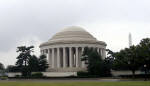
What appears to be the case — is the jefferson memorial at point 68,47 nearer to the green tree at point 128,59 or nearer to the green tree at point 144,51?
the green tree at point 128,59

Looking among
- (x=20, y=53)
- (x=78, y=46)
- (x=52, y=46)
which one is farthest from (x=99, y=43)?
(x=20, y=53)

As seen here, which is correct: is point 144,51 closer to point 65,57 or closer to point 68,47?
point 68,47

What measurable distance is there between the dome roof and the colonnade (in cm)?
314

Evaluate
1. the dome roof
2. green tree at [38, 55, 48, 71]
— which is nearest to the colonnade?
the dome roof

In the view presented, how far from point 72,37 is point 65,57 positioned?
8368 millimetres

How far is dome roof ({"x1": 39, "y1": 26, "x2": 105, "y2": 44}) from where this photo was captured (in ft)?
314

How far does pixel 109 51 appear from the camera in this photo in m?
85.1

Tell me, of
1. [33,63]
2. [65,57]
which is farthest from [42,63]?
[65,57]

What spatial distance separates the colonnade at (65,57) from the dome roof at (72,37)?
314 centimetres

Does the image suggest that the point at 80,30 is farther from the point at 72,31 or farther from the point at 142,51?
the point at 142,51

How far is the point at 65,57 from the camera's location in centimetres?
9788

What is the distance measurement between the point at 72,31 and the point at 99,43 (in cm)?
1225

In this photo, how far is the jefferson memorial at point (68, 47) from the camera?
9550 cm

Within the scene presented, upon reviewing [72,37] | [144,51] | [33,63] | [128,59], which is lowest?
[33,63]
